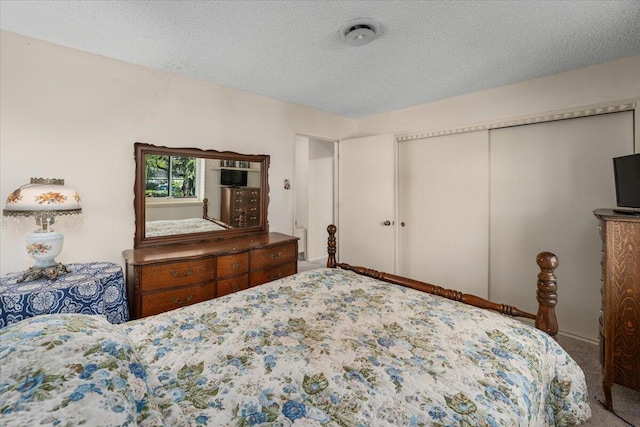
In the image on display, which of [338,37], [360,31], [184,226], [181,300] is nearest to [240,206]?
[184,226]

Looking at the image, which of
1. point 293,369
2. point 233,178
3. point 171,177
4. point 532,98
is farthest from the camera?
point 233,178

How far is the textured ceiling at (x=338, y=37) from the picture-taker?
1683mm

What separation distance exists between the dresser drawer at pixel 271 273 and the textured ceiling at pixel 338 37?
5.96 feet

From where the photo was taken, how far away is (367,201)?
12.7ft

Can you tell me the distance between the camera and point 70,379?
2.14 feet

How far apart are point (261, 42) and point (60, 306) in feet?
6.85

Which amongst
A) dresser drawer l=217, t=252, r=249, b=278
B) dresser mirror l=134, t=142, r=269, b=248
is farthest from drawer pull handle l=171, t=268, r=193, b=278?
dresser mirror l=134, t=142, r=269, b=248

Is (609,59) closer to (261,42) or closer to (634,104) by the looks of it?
(634,104)

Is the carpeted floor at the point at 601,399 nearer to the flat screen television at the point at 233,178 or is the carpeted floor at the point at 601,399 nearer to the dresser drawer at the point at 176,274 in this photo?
the dresser drawer at the point at 176,274

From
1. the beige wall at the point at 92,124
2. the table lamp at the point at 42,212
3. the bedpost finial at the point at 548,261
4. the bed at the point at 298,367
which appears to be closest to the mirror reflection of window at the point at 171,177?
the beige wall at the point at 92,124

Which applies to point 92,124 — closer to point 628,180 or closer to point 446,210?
point 446,210

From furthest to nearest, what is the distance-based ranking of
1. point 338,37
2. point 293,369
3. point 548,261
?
1. point 338,37
2. point 548,261
3. point 293,369

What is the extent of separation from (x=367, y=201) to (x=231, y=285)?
2.09m

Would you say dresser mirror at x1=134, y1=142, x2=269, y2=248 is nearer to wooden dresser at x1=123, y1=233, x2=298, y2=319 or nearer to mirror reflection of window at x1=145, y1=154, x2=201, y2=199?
mirror reflection of window at x1=145, y1=154, x2=201, y2=199
